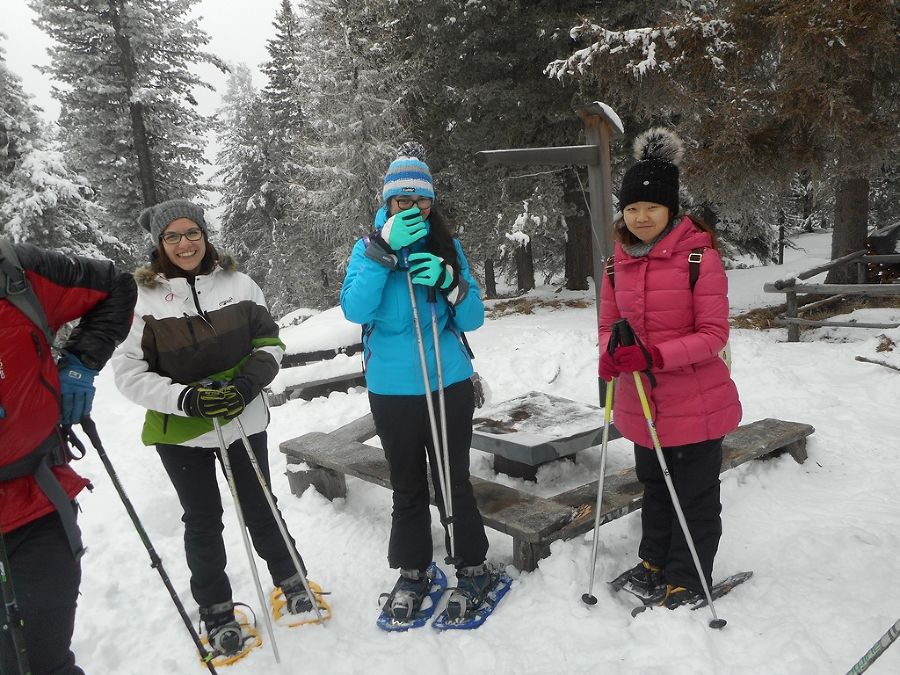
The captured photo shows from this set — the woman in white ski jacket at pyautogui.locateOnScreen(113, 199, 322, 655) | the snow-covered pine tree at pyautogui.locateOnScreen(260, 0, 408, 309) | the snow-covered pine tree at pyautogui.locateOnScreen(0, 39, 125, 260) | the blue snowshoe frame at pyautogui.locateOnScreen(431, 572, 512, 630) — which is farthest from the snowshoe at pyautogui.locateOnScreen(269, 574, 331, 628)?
the snow-covered pine tree at pyautogui.locateOnScreen(260, 0, 408, 309)

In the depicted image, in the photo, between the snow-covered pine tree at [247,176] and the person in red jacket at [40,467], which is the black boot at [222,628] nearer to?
the person in red jacket at [40,467]

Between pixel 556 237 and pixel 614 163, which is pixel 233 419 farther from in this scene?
pixel 556 237

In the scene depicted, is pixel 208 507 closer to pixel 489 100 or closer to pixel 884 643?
pixel 884 643

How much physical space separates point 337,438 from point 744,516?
316cm

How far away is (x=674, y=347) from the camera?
2.84 metres

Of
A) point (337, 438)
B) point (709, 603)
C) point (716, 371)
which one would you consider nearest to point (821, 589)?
point (709, 603)

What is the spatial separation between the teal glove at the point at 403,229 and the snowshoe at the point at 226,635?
2.15 meters

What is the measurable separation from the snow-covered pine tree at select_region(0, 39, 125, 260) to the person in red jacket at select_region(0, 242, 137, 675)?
14.7 metres

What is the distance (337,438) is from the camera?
16.7 feet

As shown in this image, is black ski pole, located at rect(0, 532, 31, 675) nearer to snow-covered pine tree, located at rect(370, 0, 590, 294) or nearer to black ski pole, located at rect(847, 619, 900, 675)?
black ski pole, located at rect(847, 619, 900, 675)

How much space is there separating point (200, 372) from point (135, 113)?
18.6 meters

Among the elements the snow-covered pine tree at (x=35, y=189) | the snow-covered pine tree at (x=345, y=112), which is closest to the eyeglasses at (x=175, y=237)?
the snow-covered pine tree at (x=35, y=189)

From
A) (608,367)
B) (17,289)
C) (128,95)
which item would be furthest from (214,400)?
(128,95)

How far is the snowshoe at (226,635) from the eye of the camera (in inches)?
121
